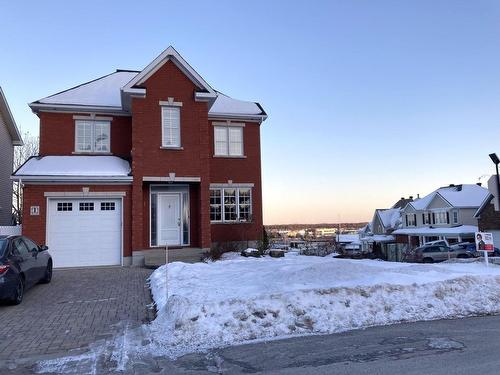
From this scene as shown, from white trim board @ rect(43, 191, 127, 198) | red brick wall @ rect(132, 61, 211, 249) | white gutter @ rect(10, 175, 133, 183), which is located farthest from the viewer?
red brick wall @ rect(132, 61, 211, 249)

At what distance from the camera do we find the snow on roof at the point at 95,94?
2050 cm

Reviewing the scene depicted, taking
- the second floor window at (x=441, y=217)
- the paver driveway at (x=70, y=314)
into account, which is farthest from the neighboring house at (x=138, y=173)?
the second floor window at (x=441, y=217)

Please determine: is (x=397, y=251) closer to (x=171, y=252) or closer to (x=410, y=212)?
(x=410, y=212)

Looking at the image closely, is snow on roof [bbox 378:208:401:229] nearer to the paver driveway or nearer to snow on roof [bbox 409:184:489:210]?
snow on roof [bbox 409:184:489:210]

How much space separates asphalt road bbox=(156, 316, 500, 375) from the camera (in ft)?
19.8

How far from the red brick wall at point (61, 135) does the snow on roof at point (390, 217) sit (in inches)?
2539

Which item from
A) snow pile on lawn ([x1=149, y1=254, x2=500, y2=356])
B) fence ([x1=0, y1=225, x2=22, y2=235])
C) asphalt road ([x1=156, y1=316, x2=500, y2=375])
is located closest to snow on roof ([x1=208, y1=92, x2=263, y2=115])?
fence ([x1=0, y1=225, x2=22, y2=235])

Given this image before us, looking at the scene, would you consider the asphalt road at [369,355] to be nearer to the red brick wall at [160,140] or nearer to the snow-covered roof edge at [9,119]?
the red brick wall at [160,140]

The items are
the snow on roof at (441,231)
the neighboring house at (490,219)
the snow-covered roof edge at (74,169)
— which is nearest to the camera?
the snow-covered roof edge at (74,169)

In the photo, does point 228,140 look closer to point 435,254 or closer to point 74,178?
point 74,178

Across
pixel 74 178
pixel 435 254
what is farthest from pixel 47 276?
pixel 435 254

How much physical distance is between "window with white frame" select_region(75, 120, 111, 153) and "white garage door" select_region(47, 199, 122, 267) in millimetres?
3576

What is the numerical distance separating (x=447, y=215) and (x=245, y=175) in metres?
40.8

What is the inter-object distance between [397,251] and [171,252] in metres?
38.0
